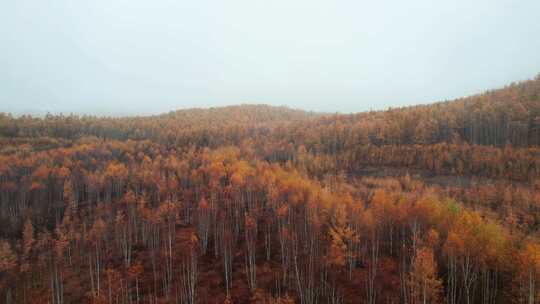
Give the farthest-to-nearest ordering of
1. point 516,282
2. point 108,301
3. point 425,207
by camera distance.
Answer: point 425,207 < point 108,301 < point 516,282

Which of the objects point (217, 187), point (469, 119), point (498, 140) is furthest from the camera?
point (469, 119)

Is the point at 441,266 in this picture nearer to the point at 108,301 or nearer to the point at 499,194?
the point at 499,194

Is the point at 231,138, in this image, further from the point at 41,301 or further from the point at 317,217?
the point at 41,301

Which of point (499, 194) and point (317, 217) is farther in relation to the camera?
point (499, 194)

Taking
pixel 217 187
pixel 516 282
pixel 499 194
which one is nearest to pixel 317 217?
pixel 516 282

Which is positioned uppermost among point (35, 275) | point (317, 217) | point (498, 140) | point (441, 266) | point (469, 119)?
point (469, 119)

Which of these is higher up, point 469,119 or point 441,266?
point 469,119
